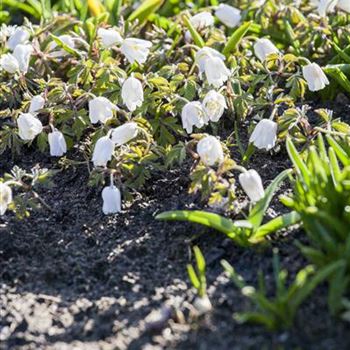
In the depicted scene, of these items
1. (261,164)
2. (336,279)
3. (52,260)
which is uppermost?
(336,279)

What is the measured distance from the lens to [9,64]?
3.33 meters

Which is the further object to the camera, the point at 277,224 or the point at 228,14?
the point at 228,14

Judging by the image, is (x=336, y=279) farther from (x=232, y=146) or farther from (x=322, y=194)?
(x=232, y=146)

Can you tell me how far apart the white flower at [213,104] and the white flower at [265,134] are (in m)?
0.16

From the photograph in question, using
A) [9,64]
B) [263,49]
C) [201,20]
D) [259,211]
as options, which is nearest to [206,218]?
[259,211]

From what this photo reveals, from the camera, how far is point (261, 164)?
321 centimetres

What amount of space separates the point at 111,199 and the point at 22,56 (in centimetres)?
90

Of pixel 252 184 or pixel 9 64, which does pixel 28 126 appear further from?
pixel 252 184

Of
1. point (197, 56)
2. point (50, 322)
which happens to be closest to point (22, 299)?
point (50, 322)

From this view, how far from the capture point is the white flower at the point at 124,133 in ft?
9.69

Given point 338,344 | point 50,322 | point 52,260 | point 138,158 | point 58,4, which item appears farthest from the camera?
point 58,4

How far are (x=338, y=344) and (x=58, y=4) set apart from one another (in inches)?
108

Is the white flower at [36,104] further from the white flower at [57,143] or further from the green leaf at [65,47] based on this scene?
the green leaf at [65,47]

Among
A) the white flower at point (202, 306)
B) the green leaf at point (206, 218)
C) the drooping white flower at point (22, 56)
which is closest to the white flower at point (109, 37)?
the drooping white flower at point (22, 56)
